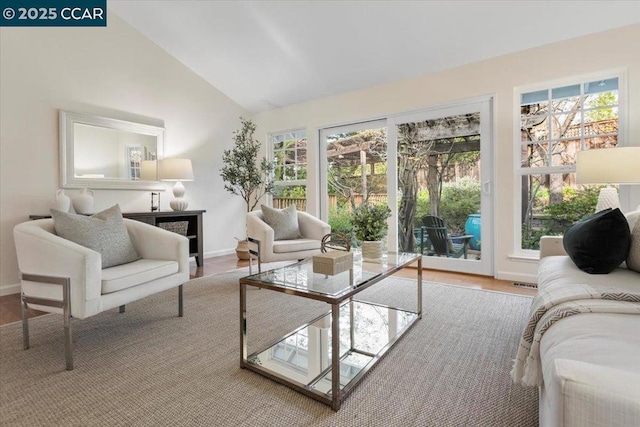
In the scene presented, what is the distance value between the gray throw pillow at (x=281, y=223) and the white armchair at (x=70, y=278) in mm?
1316

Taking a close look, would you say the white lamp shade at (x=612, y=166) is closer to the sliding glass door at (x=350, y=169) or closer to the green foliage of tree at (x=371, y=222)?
the green foliage of tree at (x=371, y=222)

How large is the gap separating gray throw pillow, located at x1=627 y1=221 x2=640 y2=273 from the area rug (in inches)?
27.7

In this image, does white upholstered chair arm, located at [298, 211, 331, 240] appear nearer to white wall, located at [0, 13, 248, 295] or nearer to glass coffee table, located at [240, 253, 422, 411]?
glass coffee table, located at [240, 253, 422, 411]

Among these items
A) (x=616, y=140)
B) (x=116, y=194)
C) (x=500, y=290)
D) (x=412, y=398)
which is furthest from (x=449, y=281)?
(x=116, y=194)

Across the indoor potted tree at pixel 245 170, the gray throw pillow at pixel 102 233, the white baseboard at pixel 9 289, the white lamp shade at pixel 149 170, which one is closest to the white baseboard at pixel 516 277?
the indoor potted tree at pixel 245 170

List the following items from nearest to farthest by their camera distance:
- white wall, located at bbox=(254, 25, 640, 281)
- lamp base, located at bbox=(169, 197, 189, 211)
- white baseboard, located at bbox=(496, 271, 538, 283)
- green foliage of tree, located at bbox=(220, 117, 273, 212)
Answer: white wall, located at bbox=(254, 25, 640, 281), white baseboard, located at bbox=(496, 271, 538, 283), lamp base, located at bbox=(169, 197, 189, 211), green foliage of tree, located at bbox=(220, 117, 273, 212)

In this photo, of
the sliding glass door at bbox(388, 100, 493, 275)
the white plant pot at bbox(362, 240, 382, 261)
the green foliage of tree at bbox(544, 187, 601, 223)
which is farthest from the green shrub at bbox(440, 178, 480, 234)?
the white plant pot at bbox(362, 240, 382, 261)

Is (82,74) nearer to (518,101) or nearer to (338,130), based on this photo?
(338,130)

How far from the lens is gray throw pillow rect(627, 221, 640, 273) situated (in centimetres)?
160

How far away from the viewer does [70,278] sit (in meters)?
1.73

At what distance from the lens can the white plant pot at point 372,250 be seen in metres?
2.31

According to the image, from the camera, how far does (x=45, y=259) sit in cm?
182

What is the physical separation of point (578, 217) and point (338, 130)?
2.95 m

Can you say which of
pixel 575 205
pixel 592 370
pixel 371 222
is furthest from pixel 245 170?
pixel 592 370
